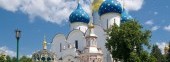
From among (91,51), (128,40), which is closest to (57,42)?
(91,51)

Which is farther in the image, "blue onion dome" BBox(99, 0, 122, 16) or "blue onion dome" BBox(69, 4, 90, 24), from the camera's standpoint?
"blue onion dome" BBox(69, 4, 90, 24)

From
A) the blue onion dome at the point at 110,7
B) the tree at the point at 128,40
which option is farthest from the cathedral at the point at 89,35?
the tree at the point at 128,40

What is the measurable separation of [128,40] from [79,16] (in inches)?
653

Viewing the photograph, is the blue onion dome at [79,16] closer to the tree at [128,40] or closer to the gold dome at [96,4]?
the gold dome at [96,4]

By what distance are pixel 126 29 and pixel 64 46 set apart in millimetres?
16400

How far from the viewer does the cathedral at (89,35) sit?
4647cm

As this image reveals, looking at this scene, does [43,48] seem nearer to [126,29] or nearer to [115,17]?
[115,17]

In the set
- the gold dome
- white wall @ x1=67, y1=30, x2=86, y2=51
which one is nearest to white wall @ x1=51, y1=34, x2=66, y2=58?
white wall @ x1=67, y1=30, x2=86, y2=51

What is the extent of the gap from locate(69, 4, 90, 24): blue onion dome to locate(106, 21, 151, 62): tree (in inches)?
584

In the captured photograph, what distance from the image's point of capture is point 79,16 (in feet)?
173

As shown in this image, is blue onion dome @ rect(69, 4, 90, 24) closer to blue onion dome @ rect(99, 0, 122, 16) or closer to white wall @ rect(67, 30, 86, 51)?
white wall @ rect(67, 30, 86, 51)

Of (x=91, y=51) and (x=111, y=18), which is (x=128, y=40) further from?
(x=111, y=18)

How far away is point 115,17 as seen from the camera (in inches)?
1964

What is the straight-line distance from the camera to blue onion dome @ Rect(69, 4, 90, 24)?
5284 centimetres
